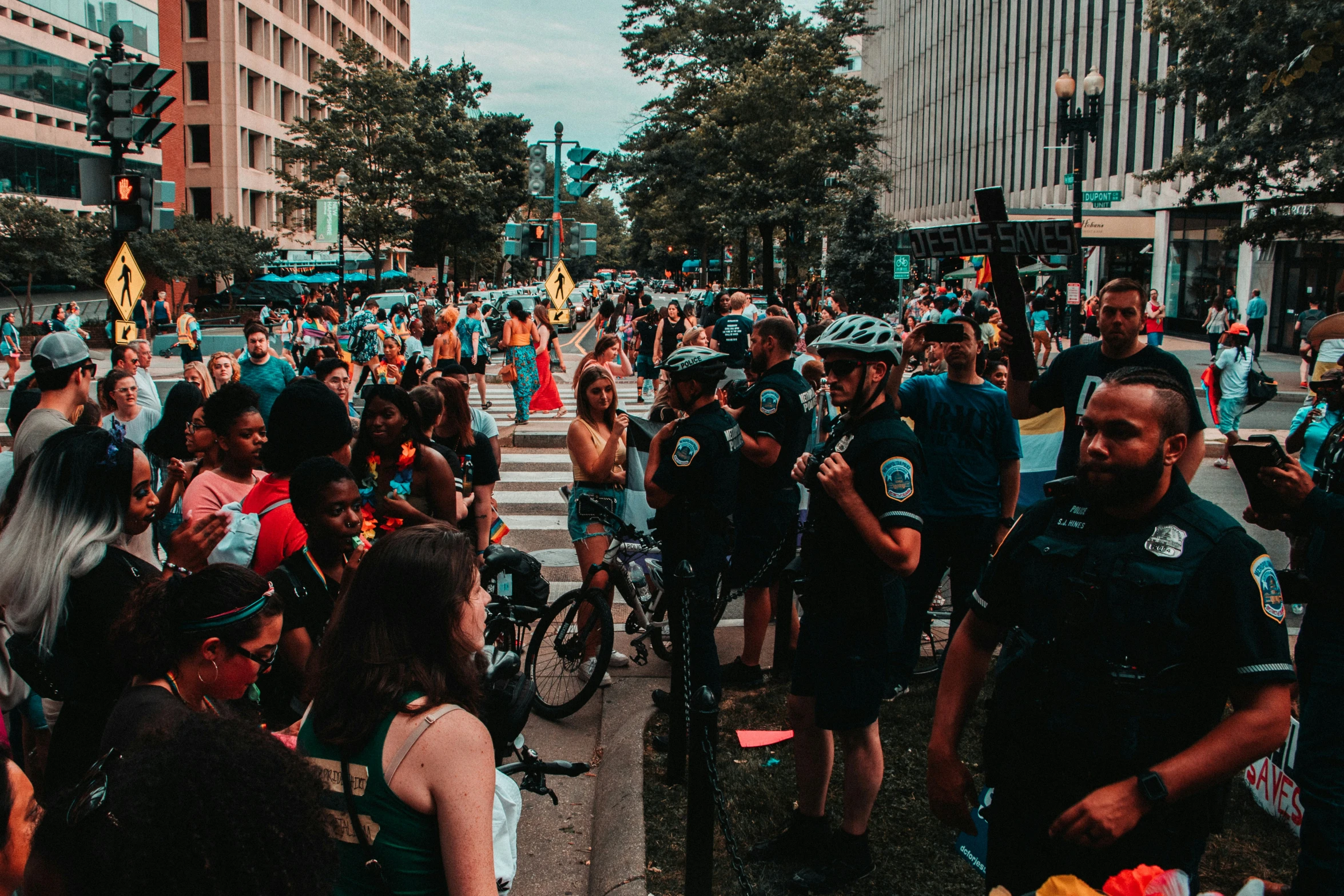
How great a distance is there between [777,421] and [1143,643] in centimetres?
330

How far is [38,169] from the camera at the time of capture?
49812 millimetres

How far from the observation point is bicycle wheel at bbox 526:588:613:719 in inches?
229

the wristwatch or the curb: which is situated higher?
the wristwatch

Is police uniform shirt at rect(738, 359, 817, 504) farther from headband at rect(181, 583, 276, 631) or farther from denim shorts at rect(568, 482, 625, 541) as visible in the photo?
headband at rect(181, 583, 276, 631)

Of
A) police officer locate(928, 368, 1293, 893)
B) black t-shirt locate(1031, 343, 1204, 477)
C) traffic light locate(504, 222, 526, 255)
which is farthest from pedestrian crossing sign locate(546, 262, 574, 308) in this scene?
police officer locate(928, 368, 1293, 893)

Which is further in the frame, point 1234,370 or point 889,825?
point 1234,370

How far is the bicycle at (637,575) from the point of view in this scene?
20.0 feet

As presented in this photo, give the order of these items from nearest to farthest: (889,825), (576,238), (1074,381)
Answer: (889,825) < (1074,381) < (576,238)

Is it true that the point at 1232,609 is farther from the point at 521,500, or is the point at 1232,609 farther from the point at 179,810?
the point at 521,500

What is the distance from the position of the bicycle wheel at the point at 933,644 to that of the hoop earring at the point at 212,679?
3944 mm

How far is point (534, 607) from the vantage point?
18.7 ft

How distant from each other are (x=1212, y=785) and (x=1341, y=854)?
1.08 m

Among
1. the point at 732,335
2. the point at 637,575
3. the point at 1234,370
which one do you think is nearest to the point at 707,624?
the point at 637,575

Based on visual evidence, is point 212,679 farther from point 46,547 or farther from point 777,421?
point 777,421
